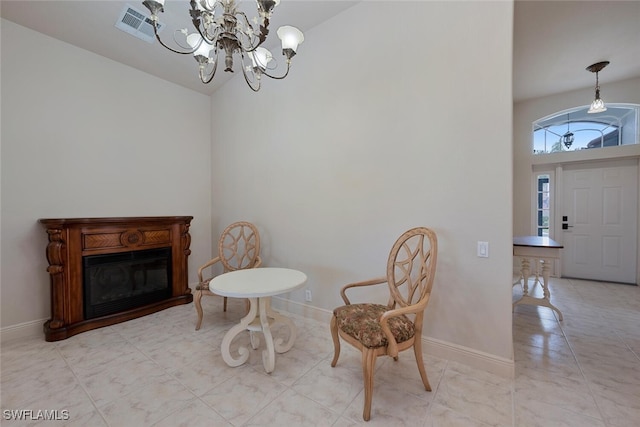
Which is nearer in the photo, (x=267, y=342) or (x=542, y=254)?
(x=267, y=342)

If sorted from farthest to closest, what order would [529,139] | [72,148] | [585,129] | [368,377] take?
[529,139], [585,129], [72,148], [368,377]

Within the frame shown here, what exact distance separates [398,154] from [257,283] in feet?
5.32

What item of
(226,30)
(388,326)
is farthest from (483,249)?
(226,30)

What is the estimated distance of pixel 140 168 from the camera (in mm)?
3285

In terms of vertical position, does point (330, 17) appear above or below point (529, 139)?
above

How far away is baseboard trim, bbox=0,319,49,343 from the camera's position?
2.34m

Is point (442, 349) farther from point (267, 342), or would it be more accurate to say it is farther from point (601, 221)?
point (601, 221)

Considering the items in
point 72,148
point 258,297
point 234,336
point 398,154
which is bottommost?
point 234,336

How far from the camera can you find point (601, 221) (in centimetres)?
416

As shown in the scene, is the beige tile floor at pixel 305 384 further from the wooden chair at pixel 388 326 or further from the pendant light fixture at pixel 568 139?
the pendant light fixture at pixel 568 139

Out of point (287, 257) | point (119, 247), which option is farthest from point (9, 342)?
point (287, 257)

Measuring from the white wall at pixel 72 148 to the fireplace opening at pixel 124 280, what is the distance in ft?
1.52

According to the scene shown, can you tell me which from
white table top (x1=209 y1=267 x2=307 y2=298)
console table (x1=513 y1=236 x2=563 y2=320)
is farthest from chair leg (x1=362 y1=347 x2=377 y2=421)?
console table (x1=513 y1=236 x2=563 y2=320)

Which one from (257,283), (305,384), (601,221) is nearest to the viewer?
(305,384)
